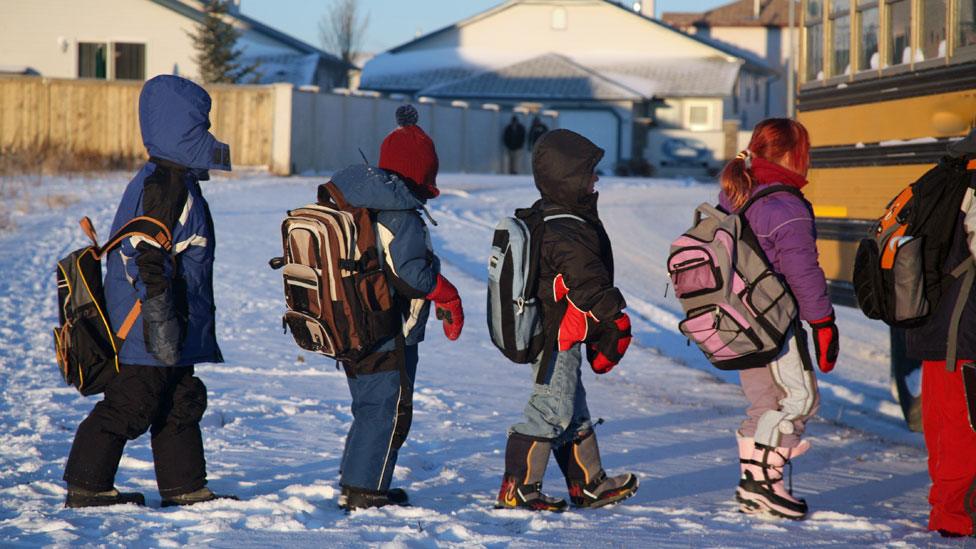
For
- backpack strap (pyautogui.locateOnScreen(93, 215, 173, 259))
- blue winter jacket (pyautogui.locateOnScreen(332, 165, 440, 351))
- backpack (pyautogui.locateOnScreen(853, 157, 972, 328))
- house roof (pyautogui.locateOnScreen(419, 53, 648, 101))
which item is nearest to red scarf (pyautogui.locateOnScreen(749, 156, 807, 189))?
backpack (pyautogui.locateOnScreen(853, 157, 972, 328))

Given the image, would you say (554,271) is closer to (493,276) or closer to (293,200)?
(493,276)

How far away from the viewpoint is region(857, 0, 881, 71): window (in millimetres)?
7742

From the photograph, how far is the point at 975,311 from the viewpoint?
4.71 m

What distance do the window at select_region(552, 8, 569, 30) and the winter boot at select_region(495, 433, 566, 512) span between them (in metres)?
46.1

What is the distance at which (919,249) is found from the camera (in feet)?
15.4

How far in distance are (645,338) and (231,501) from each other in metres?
6.48

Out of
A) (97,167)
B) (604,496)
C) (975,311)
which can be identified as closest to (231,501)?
(604,496)

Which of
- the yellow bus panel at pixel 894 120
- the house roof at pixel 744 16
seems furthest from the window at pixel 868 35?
the house roof at pixel 744 16

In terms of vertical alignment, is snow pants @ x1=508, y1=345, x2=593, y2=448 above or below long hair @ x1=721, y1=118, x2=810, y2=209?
below

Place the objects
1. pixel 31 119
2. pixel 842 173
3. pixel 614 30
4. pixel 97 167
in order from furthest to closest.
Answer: pixel 614 30, pixel 31 119, pixel 97 167, pixel 842 173

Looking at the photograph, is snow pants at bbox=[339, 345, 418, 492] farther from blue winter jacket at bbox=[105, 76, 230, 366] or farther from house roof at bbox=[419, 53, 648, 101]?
house roof at bbox=[419, 53, 648, 101]

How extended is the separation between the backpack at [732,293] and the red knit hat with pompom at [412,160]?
979mm

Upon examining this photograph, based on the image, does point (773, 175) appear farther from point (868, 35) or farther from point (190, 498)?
point (868, 35)

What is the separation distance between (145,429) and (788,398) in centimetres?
239
